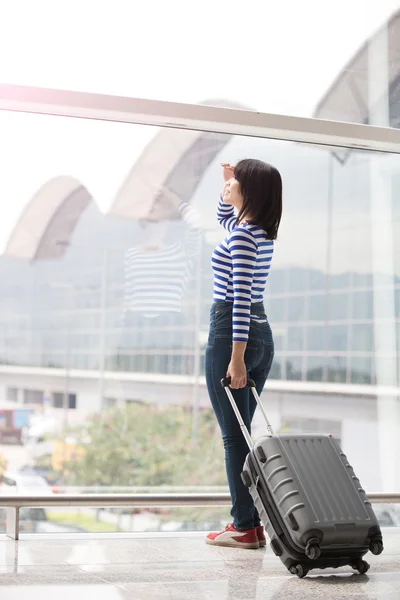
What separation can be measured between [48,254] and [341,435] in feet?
5.95

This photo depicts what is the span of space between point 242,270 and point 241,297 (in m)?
0.10

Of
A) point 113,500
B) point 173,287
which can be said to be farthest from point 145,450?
point 173,287

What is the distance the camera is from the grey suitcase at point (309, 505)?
9.61 ft

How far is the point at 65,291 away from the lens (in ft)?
13.6

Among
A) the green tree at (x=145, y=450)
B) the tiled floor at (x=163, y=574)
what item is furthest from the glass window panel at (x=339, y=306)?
the tiled floor at (x=163, y=574)

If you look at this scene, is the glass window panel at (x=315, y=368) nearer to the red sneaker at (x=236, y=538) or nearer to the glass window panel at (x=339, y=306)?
the glass window panel at (x=339, y=306)

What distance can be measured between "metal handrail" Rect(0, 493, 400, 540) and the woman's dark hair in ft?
3.93

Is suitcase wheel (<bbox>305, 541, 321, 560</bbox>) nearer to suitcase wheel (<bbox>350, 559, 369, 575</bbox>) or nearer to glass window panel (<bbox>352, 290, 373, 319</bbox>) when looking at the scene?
suitcase wheel (<bbox>350, 559, 369, 575</bbox>)

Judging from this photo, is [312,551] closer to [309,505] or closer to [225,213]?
[309,505]

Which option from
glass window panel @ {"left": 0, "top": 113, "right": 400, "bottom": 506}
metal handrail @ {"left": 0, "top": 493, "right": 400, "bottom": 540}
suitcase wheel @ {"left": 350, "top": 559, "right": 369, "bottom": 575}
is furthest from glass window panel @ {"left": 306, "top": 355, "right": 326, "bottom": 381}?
suitcase wheel @ {"left": 350, "top": 559, "right": 369, "bottom": 575}

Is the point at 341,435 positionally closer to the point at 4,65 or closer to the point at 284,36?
the point at 284,36

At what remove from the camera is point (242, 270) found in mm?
3338

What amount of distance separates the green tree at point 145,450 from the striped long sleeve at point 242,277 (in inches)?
42.7

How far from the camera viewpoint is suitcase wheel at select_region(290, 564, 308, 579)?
3010 mm
